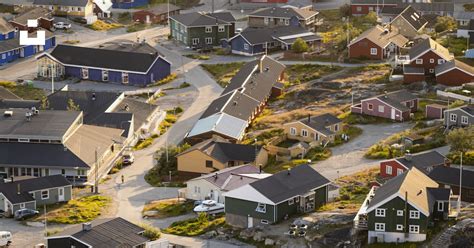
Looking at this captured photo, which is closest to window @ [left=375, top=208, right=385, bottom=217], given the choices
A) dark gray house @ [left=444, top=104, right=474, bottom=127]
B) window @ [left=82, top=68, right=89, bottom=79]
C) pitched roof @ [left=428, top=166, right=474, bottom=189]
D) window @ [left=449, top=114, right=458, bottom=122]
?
pitched roof @ [left=428, top=166, right=474, bottom=189]

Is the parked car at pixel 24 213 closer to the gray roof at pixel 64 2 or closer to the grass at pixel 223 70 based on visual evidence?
the grass at pixel 223 70

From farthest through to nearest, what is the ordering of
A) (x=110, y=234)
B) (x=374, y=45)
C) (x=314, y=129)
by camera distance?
(x=374, y=45)
(x=314, y=129)
(x=110, y=234)

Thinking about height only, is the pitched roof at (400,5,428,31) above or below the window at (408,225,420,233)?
above

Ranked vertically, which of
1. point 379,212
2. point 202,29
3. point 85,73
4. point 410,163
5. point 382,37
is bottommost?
point 85,73

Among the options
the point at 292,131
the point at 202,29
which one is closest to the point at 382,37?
the point at 202,29

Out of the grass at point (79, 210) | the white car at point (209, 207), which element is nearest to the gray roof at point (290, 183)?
the white car at point (209, 207)

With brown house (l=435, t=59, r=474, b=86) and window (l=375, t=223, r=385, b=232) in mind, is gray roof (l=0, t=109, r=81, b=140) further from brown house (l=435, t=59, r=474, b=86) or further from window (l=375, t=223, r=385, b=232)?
brown house (l=435, t=59, r=474, b=86)

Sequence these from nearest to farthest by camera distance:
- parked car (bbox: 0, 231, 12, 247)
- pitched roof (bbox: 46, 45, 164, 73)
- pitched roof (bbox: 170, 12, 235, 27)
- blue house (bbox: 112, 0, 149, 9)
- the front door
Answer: parked car (bbox: 0, 231, 12, 247)
the front door
pitched roof (bbox: 46, 45, 164, 73)
pitched roof (bbox: 170, 12, 235, 27)
blue house (bbox: 112, 0, 149, 9)

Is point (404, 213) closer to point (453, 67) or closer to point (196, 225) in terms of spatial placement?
point (196, 225)
